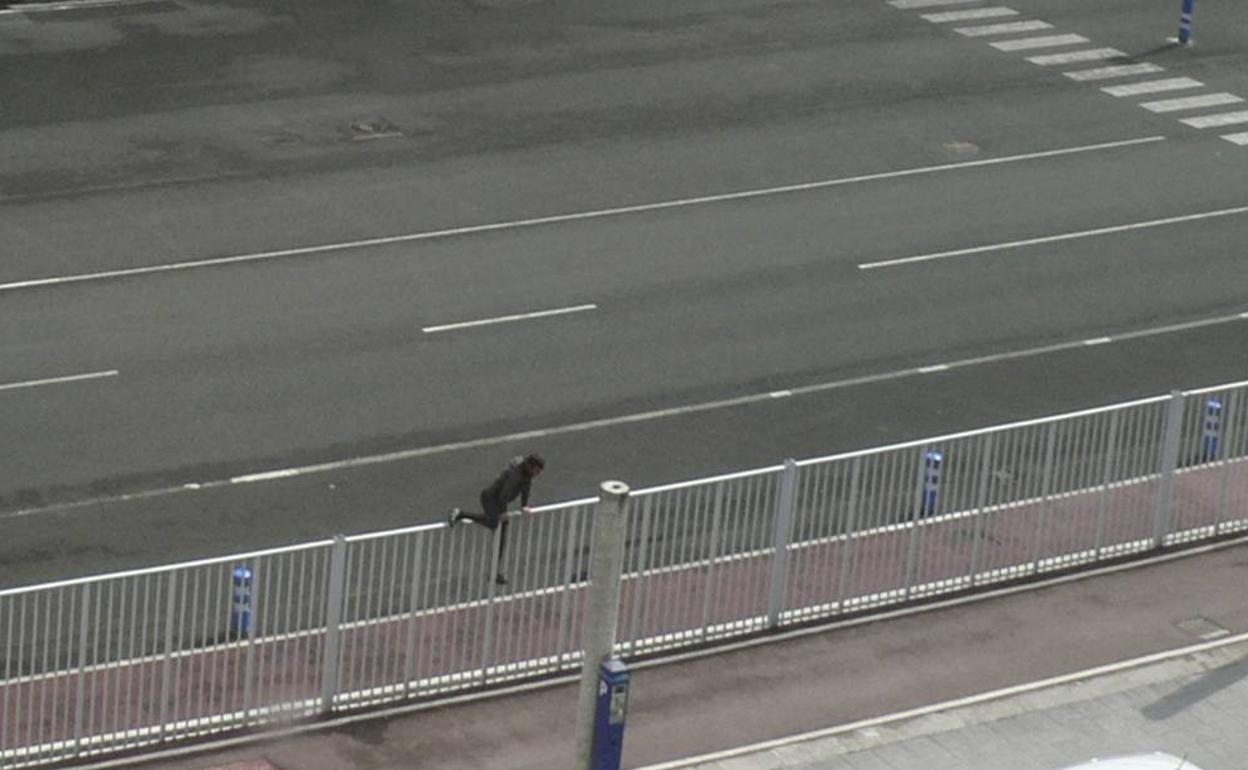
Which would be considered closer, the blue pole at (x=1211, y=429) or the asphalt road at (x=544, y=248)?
the blue pole at (x=1211, y=429)

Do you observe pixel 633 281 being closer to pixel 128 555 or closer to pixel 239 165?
pixel 239 165

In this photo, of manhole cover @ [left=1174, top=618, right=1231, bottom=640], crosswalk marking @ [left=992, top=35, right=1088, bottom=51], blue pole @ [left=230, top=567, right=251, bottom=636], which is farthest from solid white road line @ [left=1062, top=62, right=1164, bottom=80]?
blue pole @ [left=230, top=567, right=251, bottom=636]

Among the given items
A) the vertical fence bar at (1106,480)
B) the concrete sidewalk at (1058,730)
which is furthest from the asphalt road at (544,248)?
the concrete sidewalk at (1058,730)

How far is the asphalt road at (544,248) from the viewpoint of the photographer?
974 inches

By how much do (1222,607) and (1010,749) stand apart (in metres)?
3.43

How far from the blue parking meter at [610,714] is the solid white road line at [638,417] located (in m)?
6.86

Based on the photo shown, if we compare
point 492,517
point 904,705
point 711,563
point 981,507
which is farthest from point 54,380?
point 904,705

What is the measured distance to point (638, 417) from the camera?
25.8 metres

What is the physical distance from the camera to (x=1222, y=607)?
22.0 m

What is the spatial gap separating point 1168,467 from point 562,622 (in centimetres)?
580

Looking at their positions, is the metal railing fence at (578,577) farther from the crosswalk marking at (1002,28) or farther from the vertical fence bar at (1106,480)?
the crosswalk marking at (1002,28)

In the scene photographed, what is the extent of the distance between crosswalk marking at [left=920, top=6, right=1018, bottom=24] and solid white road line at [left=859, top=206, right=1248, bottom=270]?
25.6ft

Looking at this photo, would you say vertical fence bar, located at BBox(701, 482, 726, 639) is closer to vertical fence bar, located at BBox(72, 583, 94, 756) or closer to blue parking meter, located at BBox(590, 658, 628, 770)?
blue parking meter, located at BBox(590, 658, 628, 770)

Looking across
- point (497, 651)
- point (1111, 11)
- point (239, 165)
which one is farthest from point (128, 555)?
point (1111, 11)
